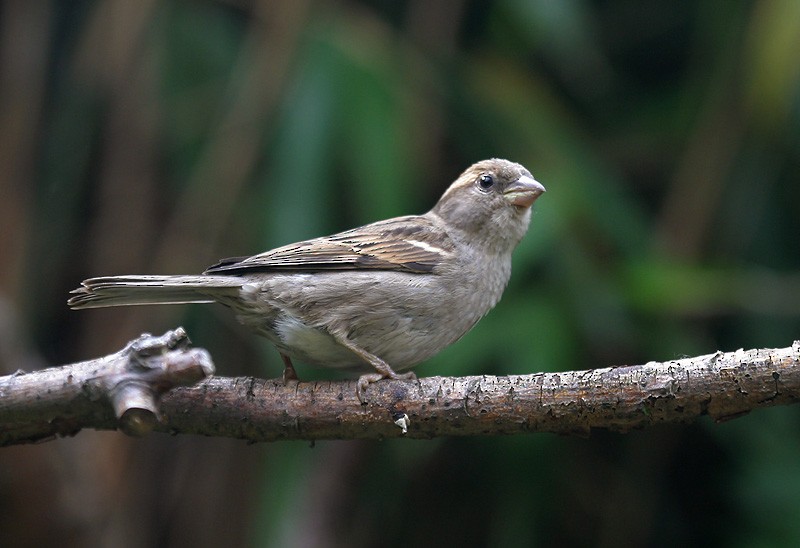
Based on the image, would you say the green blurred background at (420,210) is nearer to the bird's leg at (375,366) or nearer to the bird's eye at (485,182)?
the bird's eye at (485,182)

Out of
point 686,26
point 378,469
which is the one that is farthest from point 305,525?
point 686,26

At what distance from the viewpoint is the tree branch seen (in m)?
2.54

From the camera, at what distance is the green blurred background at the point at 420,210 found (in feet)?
16.4

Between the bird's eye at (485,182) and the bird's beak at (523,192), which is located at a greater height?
the bird's eye at (485,182)

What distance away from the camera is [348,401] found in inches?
119

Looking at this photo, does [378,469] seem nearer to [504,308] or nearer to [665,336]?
[504,308]

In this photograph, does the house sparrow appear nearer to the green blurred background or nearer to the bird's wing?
the bird's wing

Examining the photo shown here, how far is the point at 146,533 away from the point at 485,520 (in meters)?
2.00

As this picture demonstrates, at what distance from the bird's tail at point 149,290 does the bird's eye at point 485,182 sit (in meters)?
1.20

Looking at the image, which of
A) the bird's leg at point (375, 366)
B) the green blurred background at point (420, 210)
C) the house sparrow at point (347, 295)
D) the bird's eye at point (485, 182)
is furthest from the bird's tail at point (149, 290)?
the green blurred background at point (420, 210)

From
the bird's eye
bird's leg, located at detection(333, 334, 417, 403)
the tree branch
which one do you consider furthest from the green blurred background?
the tree branch

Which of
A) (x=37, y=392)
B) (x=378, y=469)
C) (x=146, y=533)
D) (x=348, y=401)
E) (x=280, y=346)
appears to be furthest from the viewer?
(x=146, y=533)

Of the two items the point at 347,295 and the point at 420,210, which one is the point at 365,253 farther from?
the point at 420,210

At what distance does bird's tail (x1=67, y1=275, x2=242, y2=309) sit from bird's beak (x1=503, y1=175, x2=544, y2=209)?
48.7 inches
